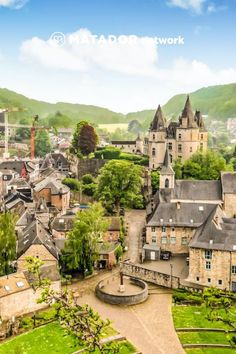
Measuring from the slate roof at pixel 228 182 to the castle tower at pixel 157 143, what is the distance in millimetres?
22373

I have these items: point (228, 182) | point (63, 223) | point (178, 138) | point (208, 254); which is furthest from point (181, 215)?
point (178, 138)

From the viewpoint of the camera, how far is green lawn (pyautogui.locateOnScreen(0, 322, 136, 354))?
30719mm

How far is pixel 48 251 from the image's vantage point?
139ft

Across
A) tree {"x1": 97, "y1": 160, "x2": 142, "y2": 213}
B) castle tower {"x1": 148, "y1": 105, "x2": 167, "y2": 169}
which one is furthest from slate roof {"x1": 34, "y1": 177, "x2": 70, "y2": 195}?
castle tower {"x1": 148, "y1": 105, "x2": 167, "y2": 169}

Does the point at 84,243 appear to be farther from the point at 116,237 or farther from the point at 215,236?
the point at 215,236

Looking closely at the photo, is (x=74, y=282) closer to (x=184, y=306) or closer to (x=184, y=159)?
(x=184, y=306)

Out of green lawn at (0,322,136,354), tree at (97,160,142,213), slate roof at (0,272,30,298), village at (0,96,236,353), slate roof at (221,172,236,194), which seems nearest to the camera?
green lawn at (0,322,136,354)

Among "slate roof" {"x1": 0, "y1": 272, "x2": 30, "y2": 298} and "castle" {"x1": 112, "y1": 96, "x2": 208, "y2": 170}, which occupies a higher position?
"castle" {"x1": 112, "y1": 96, "x2": 208, "y2": 170}

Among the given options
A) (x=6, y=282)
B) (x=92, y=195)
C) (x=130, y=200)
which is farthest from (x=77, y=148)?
(x=6, y=282)

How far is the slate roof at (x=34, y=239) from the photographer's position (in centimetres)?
4259

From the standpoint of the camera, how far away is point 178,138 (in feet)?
253

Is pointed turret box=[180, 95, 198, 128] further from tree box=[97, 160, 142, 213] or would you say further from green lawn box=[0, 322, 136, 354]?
Result: green lawn box=[0, 322, 136, 354]

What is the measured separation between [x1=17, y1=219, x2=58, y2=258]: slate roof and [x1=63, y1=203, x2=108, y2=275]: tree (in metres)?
1.73

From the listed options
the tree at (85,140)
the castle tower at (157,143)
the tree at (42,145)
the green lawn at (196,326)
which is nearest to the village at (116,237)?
the green lawn at (196,326)
